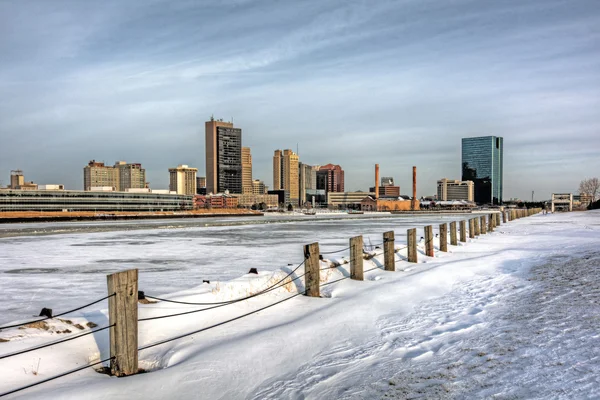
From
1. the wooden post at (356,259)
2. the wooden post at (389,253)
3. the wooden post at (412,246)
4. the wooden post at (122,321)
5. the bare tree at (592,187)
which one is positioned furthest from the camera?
the bare tree at (592,187)

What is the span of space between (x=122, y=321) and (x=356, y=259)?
7.10 metres

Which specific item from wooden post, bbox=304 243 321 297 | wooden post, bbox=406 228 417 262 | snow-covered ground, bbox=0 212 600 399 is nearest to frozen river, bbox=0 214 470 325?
snow-covered ground, bbox=0 212 600 399

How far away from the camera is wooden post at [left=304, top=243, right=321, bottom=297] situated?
9.88m

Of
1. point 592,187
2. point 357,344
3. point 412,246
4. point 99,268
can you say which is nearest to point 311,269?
point 357,344

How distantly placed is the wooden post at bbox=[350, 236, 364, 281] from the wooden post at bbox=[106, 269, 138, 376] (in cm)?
681

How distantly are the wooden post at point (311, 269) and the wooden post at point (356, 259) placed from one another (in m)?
1.90

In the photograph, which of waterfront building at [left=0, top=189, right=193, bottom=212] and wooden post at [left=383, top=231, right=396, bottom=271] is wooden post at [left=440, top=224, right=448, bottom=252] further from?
waterfront building at [left=0, top=189, right=193, bottom=212]

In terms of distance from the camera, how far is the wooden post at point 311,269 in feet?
32.4

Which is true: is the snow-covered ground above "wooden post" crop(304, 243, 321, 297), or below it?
below

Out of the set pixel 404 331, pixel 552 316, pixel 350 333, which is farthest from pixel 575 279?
pixel 350 333

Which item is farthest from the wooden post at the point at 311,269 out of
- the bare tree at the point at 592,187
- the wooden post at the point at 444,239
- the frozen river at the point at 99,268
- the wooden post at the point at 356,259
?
the bare tree at the point at 592,187

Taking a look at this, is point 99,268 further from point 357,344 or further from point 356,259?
point 357,344

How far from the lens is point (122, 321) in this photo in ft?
18.7

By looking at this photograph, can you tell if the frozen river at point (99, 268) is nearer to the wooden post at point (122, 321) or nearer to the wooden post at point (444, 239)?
the wooden post at point (122, 321)
